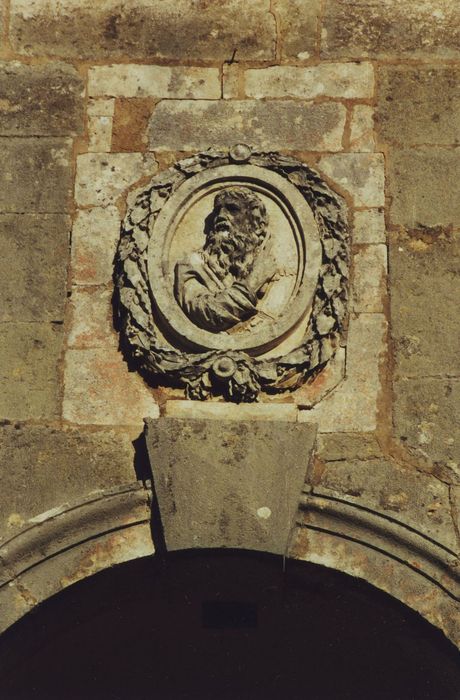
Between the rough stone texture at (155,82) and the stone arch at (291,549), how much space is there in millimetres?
1663

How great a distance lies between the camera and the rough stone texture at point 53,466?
19.2ft

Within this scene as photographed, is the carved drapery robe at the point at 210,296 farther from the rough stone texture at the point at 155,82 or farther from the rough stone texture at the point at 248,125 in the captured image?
the rough stone texture at the point at 155,82

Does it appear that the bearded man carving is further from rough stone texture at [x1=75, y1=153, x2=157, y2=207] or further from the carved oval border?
rough stone texture at [x1=75, y1=153, x2=157, y2=207]

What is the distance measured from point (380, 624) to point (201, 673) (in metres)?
0.82

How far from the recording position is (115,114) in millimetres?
6473

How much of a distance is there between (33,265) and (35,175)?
0.39 meters

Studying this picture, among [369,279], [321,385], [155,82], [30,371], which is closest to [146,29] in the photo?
[155,82]

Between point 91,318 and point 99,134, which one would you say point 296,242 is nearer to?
point 91,318

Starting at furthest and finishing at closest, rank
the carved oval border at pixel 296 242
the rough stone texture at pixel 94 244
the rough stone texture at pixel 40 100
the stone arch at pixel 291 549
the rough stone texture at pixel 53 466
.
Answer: the rough stone texture at pixel 40 100
the rough stone texture at pixel 94 244
the carved oval border at pixel 296 242
the rough stone texture at pixel 53 466
the stone arch at pixel 291 549

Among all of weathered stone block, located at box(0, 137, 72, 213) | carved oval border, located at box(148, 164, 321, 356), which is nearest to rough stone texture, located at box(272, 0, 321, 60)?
carved oval border, located at box(148, 164, 321, 356)

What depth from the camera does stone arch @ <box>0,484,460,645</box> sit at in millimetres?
5680

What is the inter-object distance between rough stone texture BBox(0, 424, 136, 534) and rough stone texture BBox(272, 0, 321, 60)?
1756 mm

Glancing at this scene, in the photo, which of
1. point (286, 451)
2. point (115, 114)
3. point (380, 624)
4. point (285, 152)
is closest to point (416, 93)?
point (285, 152)

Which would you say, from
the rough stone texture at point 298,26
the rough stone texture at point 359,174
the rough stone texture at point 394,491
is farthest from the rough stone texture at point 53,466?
the rough stone texture at point 298,26
